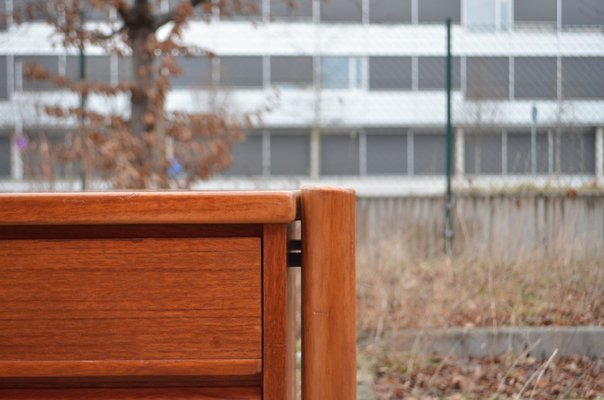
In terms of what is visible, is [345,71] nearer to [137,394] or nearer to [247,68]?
[247,68]

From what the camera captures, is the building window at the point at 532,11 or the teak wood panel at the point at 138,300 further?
the building window at the point at 532,11

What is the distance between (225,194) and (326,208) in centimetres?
15

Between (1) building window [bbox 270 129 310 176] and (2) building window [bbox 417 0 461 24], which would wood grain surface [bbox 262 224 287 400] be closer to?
(1) building window [bbox 270 129 310 176]

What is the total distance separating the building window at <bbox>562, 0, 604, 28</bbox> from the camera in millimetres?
5659

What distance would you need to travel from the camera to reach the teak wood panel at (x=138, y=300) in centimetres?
95

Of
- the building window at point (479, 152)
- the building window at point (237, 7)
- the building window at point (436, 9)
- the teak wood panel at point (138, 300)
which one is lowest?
the teak wood panel at point (138, 300)

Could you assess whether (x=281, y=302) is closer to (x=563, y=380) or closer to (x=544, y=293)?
(x=563, y=380)

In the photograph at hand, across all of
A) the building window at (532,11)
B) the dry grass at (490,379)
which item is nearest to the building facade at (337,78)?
the building window at (532,11)

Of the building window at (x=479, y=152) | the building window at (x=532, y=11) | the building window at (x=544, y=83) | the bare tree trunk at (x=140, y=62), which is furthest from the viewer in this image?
the building window at (x=532, y=11)

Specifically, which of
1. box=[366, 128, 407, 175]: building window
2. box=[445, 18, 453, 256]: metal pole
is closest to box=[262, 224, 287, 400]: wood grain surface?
box=[445, 18, 453, 256]: metal pole

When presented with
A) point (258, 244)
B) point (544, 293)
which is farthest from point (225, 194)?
point (544, 293)

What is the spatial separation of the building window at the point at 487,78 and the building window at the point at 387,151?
556 centimetres

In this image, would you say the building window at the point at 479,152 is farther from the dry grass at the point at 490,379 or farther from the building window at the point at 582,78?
the dry grass at the point at 490,379

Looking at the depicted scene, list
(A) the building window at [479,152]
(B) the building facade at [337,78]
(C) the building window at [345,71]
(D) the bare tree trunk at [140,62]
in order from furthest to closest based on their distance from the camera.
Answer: (C) the building window at [345,71] → (B) the building facade at [337,78] → (A) the building window at [479,152] → (D) the bare tree trunk at [140,62]
